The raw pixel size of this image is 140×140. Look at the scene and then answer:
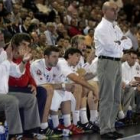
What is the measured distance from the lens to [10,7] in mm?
11438

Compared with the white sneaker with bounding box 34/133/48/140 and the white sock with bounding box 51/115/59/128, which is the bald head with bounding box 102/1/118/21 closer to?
the white sock with bounding box 51/115/59/128

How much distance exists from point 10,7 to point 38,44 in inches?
87.0

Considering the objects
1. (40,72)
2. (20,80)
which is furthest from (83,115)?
(20,80)

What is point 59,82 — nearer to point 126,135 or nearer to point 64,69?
point 64,69

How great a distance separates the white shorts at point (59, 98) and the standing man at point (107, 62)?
2.43ft

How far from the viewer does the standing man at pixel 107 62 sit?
20.5 ft

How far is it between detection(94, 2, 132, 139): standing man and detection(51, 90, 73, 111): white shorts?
74 cm

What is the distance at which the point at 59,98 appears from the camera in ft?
22.7

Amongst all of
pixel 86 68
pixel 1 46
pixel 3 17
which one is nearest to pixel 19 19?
pixel 3 17

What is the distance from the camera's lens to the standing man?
626 cm

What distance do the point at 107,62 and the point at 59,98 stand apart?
103 cm

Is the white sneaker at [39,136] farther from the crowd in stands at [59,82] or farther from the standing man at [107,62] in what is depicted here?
the standing man at [107,62]

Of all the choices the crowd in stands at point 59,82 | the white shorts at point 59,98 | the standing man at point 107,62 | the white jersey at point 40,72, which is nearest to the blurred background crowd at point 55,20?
the crowd in stands at point 59,82

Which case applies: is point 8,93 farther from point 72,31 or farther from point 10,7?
point 72,31
